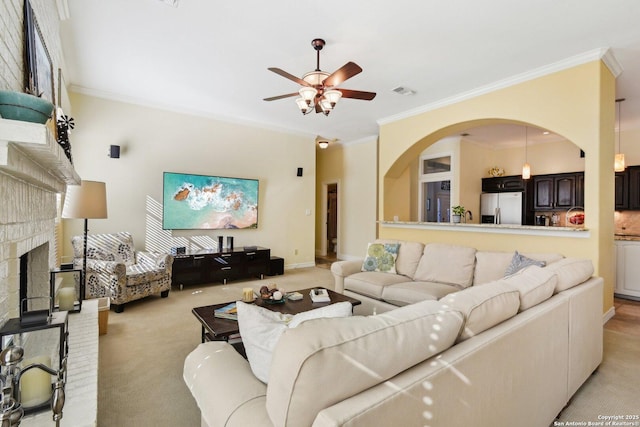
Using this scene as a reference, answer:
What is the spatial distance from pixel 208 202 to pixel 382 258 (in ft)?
10.3

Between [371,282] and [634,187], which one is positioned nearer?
[371,282]

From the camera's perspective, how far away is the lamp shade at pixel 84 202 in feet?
9.63

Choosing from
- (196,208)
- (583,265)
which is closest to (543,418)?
(583,265)

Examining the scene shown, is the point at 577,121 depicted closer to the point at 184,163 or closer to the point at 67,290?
the point at 67,290

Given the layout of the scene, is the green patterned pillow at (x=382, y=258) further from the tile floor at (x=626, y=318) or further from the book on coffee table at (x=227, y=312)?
the tile floor at (x=626, y=318)

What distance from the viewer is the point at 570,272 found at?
205 centimetres

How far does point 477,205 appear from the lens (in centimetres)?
705

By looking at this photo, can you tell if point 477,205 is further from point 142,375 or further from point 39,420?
point 39,420

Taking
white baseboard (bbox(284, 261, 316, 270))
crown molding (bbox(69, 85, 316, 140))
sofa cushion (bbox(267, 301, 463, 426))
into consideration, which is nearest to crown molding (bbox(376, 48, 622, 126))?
crown molding (bbox(69, 85, 316, 140))

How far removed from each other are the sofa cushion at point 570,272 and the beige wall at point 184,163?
15.7 feet

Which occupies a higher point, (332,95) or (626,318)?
(332,95)

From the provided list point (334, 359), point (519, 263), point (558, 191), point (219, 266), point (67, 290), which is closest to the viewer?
point (334, 359)

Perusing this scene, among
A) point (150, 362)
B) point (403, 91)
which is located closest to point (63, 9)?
point (150, 362)

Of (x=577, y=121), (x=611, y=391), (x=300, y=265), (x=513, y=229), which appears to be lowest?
(x=611, y=391)
